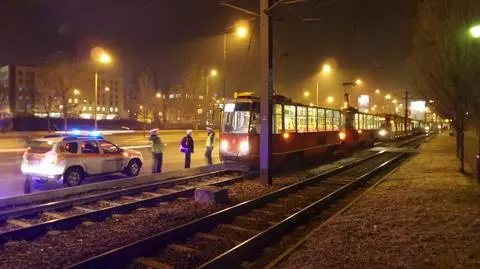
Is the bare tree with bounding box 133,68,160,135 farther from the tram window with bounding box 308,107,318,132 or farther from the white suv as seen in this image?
the white suv

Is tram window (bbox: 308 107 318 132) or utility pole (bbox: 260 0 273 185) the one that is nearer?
utility pole (bbox: 260 0 273 185)

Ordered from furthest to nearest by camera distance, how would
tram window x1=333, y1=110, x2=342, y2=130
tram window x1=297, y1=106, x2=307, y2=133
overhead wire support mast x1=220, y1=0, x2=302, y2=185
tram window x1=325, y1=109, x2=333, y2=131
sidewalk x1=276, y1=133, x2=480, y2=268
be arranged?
1. tram window x1=333, y1=110, x2=342, y2=130
2. tram window x1=325, y1=109, x2=333, y2=131
3. tram window x1=297, y1=106, x2=307, y2=133
4. overhead wire support mast x1=220, y1=0, x2=302, y2=185
5. sidewalk x1=276, y1=133, x2=480, y2=268

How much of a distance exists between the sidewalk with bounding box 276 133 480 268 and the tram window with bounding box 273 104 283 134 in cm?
648

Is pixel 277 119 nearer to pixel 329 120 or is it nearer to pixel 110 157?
pixel 110 157

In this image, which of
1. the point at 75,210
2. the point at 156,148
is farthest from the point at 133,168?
the point at 75,210

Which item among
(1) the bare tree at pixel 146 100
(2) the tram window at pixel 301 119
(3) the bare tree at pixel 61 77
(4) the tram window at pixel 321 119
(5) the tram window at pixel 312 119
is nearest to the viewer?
(2) the tram window at pixel 301 119

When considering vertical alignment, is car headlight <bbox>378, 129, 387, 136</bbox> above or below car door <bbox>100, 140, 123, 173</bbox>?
above

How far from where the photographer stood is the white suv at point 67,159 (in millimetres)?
14172

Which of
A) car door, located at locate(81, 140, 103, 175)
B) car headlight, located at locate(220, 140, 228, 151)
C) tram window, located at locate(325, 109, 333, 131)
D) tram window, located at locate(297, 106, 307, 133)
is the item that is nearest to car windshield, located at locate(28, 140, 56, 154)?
car door, located at locate(81, 140, 103, 175)

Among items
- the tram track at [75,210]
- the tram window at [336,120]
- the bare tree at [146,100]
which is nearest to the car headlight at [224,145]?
the tram track at [75,210]

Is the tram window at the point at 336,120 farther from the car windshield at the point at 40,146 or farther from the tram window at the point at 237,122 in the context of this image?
the car windshield at the point at 40,146

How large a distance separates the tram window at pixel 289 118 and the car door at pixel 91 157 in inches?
338

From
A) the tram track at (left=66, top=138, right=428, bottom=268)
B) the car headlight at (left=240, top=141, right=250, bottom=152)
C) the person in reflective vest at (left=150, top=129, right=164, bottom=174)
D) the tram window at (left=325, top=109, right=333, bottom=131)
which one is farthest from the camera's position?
the tram window at (left=325, top=109, right=333, bottom=131)

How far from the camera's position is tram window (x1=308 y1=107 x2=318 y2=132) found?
77.7 feet
